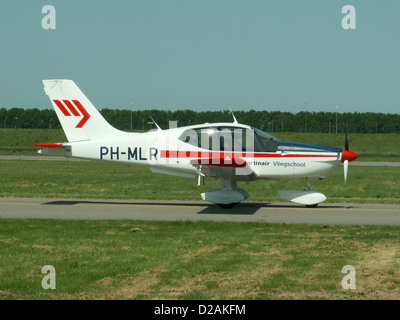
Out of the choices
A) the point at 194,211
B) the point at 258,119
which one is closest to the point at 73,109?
the point at 194,211

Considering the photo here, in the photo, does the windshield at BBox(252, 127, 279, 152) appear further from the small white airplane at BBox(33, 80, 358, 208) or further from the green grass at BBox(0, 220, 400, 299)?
the green grass at BBox(0, 220, 400, 299)

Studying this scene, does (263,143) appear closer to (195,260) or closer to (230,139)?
(230,139)

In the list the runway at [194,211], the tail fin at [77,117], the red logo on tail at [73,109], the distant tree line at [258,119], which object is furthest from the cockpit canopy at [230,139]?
the distant tree line at [258,119]

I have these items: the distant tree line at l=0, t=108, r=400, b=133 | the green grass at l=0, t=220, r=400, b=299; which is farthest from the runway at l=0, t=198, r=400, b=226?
the distant tree line at l=0, t=108, r=400, b=133

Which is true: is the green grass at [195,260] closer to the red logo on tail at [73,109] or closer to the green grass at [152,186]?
the red logo on tail at [73,109]

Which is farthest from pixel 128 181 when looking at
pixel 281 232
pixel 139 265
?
pixel 139 265

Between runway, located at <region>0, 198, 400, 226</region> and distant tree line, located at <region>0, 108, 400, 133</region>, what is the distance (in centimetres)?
3567

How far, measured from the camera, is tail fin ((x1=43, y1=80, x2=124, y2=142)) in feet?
57.0

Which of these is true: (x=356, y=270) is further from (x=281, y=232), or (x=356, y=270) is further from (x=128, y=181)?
(x=128, y=181)

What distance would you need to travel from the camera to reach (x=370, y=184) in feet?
89.0

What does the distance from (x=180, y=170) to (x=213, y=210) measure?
1547 millimetres

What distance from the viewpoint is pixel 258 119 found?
72125mm

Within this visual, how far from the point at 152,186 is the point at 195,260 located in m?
15.7
